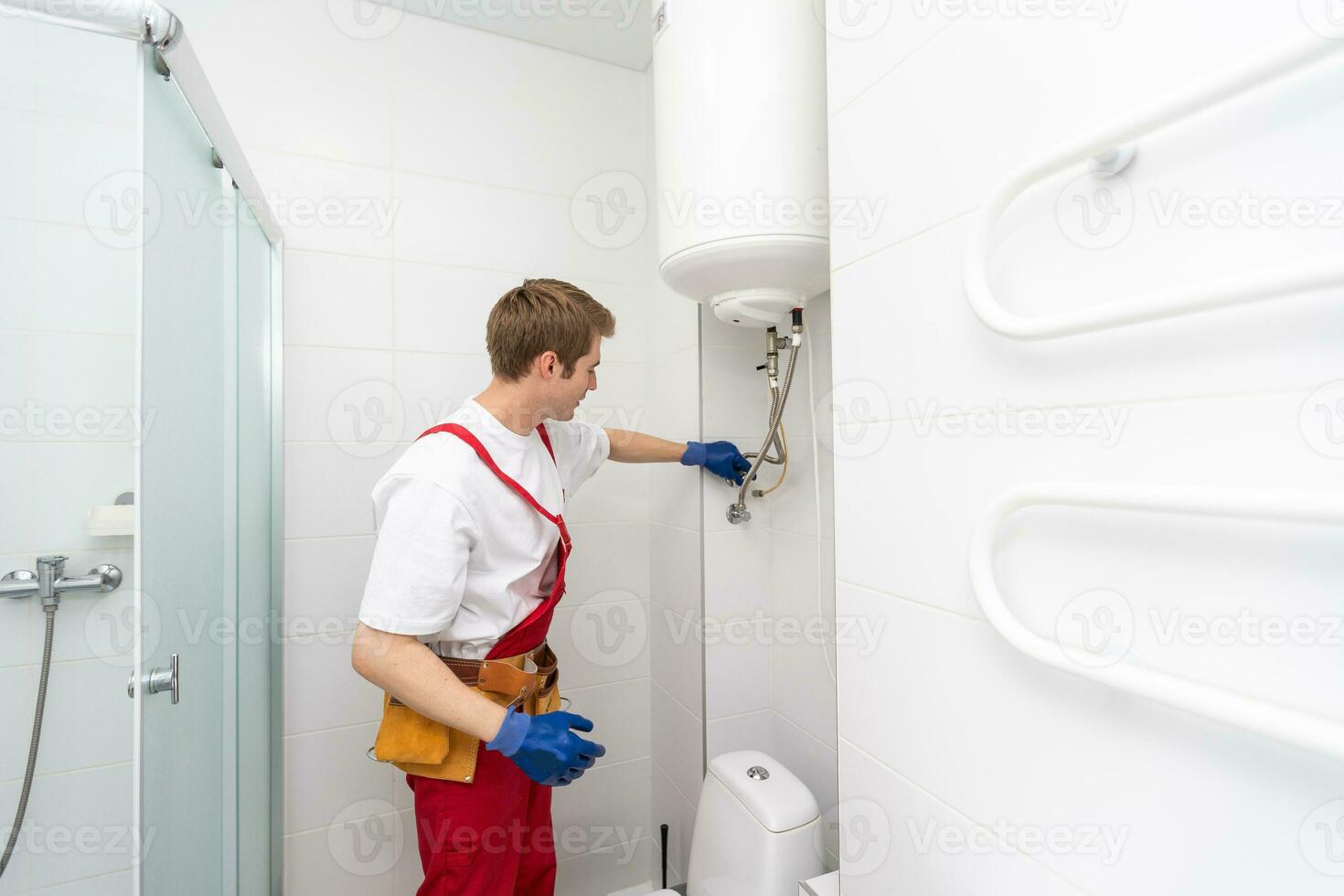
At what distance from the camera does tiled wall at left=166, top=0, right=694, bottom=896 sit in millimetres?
1359

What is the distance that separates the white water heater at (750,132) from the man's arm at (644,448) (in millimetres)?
463

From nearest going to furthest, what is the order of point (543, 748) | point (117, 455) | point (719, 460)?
point (117, 455)
point (543, 748)
point (719, 460)

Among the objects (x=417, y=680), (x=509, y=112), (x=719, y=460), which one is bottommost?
(x=417, y=680)

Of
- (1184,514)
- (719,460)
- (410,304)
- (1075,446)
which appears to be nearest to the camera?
(1184,514)

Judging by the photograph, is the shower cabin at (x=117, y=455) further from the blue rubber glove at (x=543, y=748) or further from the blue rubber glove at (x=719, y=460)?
the blue rubber glove at (x=719, y=460)

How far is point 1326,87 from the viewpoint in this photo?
0.36 metres

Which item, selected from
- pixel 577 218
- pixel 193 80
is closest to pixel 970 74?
pixel 193 80

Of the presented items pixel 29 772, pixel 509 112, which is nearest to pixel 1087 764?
pixel 29 772

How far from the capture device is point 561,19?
4.93 feet

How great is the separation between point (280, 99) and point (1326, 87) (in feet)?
5.57

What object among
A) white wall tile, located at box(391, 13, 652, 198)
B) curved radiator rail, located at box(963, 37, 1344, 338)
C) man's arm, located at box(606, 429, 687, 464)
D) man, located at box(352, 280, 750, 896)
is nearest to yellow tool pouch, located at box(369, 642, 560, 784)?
man, located at box(352, 280, 750, 896)

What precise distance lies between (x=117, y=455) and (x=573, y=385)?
0.66m

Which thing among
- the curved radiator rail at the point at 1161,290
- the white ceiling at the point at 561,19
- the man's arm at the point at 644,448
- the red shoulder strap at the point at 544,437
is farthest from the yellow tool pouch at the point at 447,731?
the white ceiling at the point at 561,19

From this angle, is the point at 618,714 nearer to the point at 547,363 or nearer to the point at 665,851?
the point at 665,851
